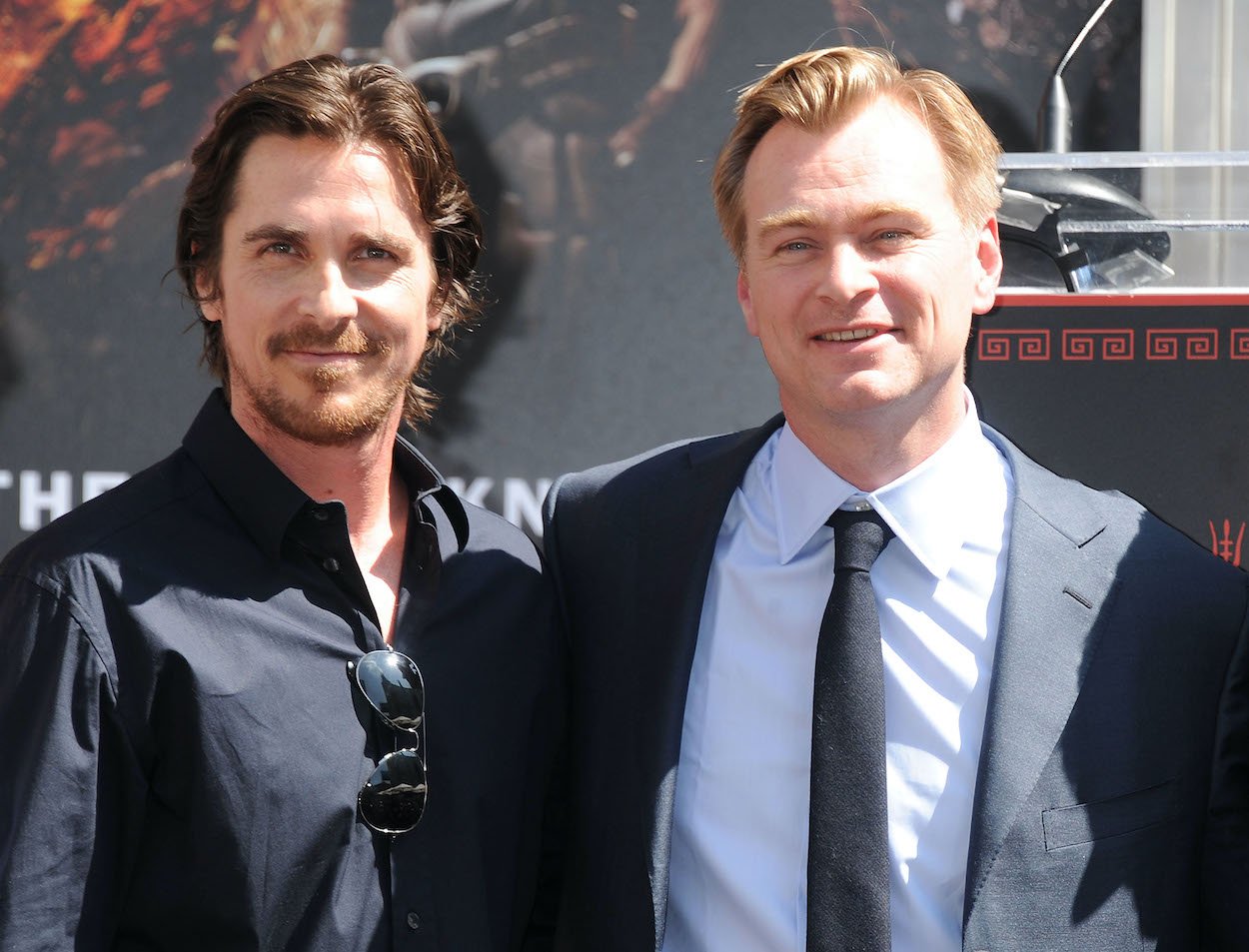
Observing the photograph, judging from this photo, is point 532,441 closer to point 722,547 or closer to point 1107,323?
point 722,547

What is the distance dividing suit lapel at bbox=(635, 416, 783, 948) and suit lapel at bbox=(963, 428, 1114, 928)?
0.37 meters

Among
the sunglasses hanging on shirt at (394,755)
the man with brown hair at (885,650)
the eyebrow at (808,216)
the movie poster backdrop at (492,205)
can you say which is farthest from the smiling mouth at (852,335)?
the movie poster backdrop at (492,205)

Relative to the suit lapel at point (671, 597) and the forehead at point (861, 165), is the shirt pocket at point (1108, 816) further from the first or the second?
the forehead at point (861, 165)

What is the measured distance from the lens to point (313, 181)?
179 cm

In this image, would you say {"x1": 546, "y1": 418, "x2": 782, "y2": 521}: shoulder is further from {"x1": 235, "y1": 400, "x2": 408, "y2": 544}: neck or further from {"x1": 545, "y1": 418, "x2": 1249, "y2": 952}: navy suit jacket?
{"x1": 235, "y1": 400, "x2": 408, "y2": 544}: neck

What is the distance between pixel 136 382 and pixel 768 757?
1.54 m

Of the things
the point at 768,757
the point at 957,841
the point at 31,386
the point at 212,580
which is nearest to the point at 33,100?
the point at 31,386

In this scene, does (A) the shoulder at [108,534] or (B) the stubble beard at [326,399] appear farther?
(B) the stubble beard at [326,399]

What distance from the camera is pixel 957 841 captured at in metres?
1.61

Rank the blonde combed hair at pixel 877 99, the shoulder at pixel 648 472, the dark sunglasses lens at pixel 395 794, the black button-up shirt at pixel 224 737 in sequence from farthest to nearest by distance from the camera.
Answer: the shoulder at pixel 648 472
the blonde combed hair at pixel 877 99
the dark sunglasses lens at pixel 395 794
the black button-up shirt at pixel 224 737

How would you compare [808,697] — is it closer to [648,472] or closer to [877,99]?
[648,472]

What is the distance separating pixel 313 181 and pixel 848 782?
1.01m

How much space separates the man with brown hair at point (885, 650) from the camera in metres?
1.59

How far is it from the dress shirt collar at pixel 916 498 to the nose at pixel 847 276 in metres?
0.23
